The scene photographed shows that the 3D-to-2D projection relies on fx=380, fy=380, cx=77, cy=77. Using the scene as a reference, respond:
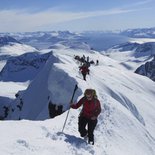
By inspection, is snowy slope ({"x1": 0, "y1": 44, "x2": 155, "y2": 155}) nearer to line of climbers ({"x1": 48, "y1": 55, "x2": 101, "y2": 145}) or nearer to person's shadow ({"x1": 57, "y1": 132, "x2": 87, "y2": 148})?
person's shadow ({"x1": 57, "y1": 132, "x2": 87, "y2": 148})

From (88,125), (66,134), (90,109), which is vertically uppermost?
(90,109)

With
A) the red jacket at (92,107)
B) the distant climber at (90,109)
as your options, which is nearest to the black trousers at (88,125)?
the distant climber at (90,109)

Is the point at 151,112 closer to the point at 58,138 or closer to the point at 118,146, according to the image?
the point at 118,146

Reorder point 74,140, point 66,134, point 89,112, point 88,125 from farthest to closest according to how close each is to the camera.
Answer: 1. point 66,134
2. point 88,125
3. point 89,112
4. point 74,140

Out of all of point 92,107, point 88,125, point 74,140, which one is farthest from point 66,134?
point 92,107

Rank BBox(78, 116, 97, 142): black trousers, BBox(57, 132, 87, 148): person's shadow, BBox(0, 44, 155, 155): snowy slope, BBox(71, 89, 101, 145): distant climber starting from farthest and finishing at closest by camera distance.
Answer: BBox(78, 116, 97, 142): black trousers
BBox(71, 89, 101, 145): distant climber
BBox(57, 132, 87, 148): person's shadow
BBox(0, 44, 155, 155): snowy slope

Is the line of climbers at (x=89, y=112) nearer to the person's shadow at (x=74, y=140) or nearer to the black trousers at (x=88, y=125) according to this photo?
the black trousers at (x=88, y=125)

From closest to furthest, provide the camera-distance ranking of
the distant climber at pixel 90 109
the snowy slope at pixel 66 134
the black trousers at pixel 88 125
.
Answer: the snowy slope at pixel 66 134 → the distant climber at pixel 90 109 → the black trousers at pixel 88 125

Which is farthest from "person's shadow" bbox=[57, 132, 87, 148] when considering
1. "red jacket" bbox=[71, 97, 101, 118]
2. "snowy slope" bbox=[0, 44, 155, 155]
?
"red jacket" bbox=[71, 97, 101, 118]

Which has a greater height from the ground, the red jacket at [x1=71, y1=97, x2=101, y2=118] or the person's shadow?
the red jacket at [x1=71, y1=97, x2=101, y2=118]

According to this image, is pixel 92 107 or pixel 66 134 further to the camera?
pixel 66 134

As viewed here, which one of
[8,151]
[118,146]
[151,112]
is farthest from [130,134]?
[151,112]

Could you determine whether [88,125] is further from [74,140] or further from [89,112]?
[74,140]

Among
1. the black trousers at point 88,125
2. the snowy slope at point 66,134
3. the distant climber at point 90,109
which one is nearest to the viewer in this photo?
the snowy slope at point 66,134
